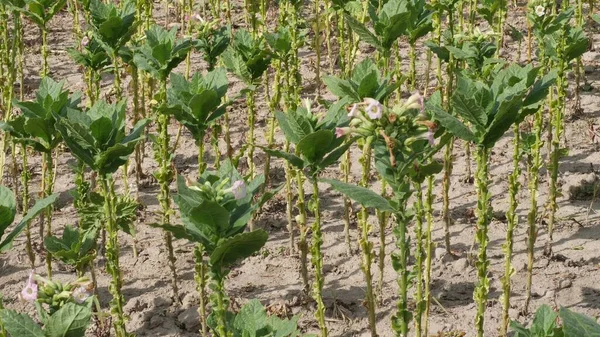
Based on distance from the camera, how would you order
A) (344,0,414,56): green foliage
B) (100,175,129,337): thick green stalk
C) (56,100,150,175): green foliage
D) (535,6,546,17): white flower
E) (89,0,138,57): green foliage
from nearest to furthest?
(56,100,150,175): green foliage, (100,175,129,337): thick green stalk, (344,0,414,56): green foliage, (89,0,138,57): green foliage, (535,6,546,17): white flower

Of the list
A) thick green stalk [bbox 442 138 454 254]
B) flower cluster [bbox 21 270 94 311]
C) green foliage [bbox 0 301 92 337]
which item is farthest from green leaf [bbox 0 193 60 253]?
→ thick green stalk [bbox 442 138 454 254]

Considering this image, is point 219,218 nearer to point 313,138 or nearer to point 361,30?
point 313,138

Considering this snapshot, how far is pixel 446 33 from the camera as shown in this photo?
16.3 feet

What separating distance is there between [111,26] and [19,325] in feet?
8.18

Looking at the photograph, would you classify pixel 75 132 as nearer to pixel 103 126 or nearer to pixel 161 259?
pixel 103 126

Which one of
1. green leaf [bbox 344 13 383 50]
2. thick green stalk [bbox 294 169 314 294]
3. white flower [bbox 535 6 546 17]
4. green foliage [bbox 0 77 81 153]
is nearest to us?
green foliage [bbox 0 77 81 153]

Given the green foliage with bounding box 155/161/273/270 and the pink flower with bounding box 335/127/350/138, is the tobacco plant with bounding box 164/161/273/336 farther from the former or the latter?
the pink flower with bounding box 335/127/350/138

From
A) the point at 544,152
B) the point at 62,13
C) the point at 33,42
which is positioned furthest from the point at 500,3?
the point at 62,13

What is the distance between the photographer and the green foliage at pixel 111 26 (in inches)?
182

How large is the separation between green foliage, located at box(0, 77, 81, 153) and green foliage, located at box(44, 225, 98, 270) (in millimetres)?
360

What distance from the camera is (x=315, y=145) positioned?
3094 millimetres

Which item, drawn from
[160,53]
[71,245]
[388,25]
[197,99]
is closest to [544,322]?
[197,99]

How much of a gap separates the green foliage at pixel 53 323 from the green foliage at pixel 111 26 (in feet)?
8.12

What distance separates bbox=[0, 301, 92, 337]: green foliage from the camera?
7.74 feet
